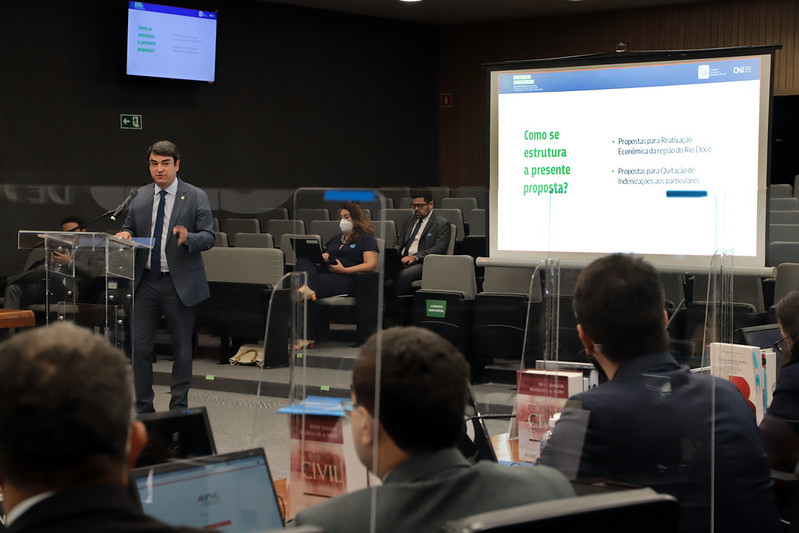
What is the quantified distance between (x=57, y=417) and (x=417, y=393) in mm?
503

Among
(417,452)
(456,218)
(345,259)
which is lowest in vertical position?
(417,452)

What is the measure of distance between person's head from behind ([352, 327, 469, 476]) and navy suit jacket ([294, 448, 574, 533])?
3cm

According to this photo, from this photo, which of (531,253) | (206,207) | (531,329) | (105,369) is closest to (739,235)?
(531,253)

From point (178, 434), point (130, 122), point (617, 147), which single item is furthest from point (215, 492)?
point (130, 122)

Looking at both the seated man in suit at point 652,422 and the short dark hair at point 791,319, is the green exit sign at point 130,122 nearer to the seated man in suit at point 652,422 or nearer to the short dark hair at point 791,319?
the short dark hair at point 791,319

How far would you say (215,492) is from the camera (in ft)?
4.85

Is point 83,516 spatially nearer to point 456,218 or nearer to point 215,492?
point 215,492

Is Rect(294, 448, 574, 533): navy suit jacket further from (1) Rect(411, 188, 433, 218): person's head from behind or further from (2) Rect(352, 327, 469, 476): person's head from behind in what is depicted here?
(1) Rect(411, 188, 433, 218): person's head from behind

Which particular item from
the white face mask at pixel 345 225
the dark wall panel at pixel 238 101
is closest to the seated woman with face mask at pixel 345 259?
the white face mask at pixel 345 225

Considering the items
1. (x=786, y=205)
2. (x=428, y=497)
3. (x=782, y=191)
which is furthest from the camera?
(x=782, y=191)

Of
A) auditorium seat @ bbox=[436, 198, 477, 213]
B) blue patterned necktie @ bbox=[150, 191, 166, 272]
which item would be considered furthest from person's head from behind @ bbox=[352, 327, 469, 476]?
auditorium seat @ bbox=[436, 198, 477, 213]

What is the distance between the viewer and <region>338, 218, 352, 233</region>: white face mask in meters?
1.55

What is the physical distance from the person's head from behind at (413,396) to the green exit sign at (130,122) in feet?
30.9

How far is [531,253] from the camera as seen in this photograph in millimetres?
4902
